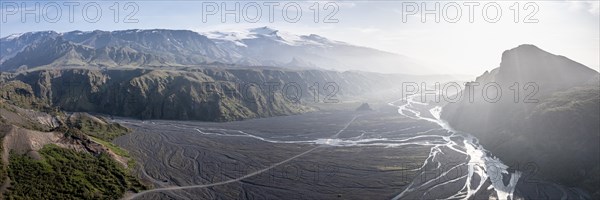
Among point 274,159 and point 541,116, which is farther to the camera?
point 541,116

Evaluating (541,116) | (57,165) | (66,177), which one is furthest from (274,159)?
(541,116)

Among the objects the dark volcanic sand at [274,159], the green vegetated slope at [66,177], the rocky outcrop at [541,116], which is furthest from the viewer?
the rocky outcrop at [541,116]

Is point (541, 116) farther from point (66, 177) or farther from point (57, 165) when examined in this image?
point (57, 165)

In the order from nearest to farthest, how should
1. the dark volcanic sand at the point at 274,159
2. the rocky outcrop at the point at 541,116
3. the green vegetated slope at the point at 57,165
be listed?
the green vegetated slope at the point at 57,165 < the dark volcanic sand at the point at 274,159 < the rocky outcrop at the point at 541,116

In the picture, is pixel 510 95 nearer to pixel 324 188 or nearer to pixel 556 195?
pixel 556 195

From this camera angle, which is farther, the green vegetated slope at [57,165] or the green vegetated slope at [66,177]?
the green vegetated slope at [57,165]

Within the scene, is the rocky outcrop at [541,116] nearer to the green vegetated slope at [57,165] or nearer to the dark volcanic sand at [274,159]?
the dark volcanic sand at [274,159]

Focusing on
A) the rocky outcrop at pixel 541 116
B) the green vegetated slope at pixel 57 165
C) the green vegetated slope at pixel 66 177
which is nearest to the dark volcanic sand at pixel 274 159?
the green vegetated slope at pixel 66 177

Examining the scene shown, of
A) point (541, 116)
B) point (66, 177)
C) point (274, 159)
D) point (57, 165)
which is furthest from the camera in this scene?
point (541, 116)

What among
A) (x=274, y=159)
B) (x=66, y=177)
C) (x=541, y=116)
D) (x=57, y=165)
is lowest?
(x=274, y=159)
